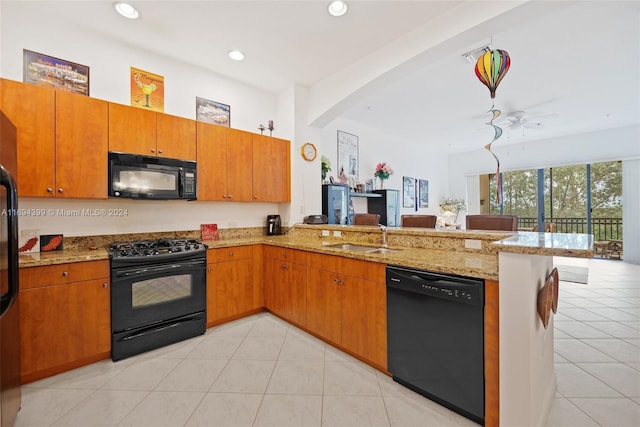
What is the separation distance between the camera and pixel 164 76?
118 inches

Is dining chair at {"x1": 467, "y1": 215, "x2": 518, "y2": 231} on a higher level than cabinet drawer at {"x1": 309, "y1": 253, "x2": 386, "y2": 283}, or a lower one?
higher

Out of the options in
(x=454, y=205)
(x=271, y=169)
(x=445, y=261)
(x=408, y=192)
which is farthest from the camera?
(x=454, y=205)

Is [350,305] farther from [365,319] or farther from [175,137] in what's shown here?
[175,137]

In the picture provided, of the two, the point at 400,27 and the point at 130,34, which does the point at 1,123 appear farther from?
the point at 400,27

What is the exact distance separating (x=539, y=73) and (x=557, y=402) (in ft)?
12.3

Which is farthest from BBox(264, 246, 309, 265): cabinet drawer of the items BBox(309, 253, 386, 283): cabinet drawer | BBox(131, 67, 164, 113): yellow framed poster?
BBox(131, 67, 164, 113): yellow framed poster

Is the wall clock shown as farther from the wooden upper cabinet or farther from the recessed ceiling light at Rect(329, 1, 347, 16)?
the recessed ceiling light at Rect(329, 1, 347, 16)

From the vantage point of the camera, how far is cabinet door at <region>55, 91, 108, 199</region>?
2.18 meters

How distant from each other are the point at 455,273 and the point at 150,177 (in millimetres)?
2695

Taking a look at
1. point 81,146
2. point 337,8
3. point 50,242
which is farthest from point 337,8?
point 50,242

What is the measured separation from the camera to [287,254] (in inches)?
111

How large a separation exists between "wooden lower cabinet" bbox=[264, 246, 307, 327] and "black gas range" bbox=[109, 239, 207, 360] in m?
0.70

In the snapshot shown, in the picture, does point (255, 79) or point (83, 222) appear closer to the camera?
point (83, 222)

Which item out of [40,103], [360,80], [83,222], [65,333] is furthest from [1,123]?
[360,80]
